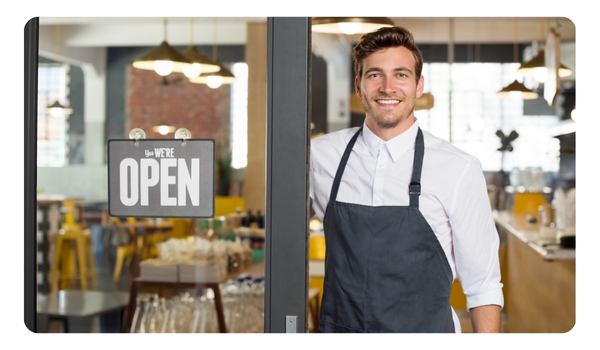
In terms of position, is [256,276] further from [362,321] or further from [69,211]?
[69,211]

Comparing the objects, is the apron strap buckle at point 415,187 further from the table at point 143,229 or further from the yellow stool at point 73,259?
the yellow stool at point 73,259

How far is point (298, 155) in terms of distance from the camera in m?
1.39

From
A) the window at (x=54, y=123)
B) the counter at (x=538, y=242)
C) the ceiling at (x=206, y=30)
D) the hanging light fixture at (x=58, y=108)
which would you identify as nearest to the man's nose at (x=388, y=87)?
the counter at (x=538, y=242)

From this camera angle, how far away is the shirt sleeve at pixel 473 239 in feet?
5.51

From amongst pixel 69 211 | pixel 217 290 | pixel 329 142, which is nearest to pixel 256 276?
pixel 217 290

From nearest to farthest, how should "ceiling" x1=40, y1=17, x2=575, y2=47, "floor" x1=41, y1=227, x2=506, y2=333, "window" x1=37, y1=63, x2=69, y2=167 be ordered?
"floor" x1=41, y1=227, x2=506, y2=333 < "ceiling" x1=40, y1=17, x2=575, y2=47 < "window" x1=37, y1=63, x2=69, y2=167

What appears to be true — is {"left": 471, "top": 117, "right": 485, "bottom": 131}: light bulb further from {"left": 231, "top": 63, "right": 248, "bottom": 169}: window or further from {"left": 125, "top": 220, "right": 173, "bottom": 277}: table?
{"left": 125, "top": 220, "right": 173, "bottom": 277}: table

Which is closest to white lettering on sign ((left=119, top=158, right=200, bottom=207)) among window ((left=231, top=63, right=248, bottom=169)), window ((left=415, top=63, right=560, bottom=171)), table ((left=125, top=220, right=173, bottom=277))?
window ((left=231, top=63, right=248, bottom=169))

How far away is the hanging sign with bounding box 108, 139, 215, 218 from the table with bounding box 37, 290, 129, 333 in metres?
2.86

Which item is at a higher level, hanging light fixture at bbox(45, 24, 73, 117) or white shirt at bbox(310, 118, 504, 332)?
hanging light fixture at bbox(45, 24, 73, 117)

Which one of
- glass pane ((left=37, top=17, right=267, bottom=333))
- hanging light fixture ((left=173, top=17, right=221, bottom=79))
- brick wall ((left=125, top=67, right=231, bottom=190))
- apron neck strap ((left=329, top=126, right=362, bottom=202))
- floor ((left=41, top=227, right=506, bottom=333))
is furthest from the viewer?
brick wall ((left=125, top=67, right=231, bottom=190))

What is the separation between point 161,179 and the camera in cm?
147

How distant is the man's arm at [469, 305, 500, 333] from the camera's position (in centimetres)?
165

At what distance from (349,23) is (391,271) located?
3.48 feet
